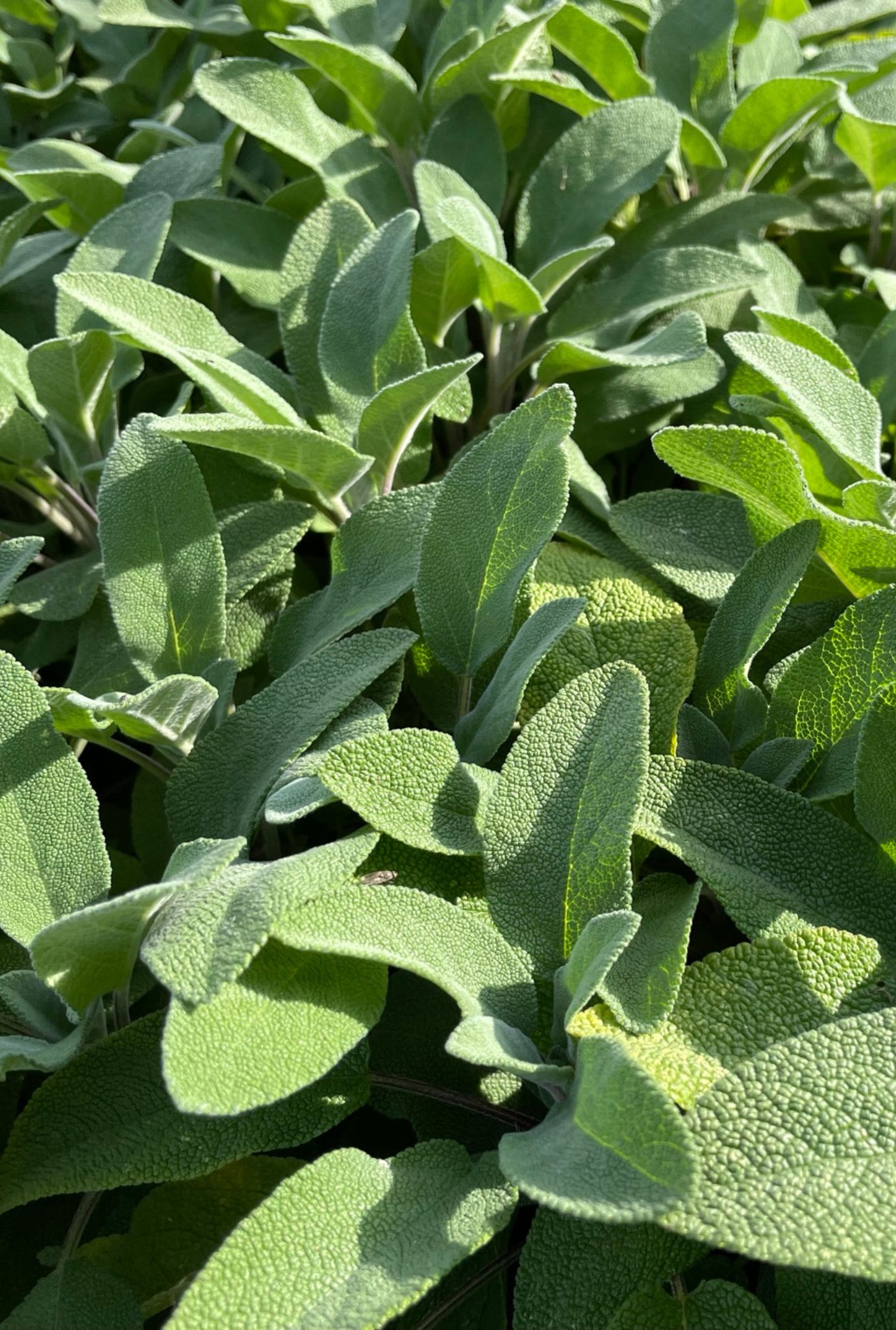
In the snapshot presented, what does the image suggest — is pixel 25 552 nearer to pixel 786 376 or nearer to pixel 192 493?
pixel 192 493

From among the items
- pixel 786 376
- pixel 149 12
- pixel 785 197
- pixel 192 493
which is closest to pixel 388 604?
pixel 192 493

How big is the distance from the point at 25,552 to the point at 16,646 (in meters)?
0.22

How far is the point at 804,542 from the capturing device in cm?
67

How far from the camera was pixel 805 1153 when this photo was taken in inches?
18.6

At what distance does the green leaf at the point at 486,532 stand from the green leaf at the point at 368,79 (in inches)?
18.5

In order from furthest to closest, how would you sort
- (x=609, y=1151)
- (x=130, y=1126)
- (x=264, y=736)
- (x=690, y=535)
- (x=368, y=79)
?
(x=368, y=79) < (x=690, y=535) < (x=264, y=736) < (x=130, y=1126) < (x=609, y=1151)

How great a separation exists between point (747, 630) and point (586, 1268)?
337 millimetres

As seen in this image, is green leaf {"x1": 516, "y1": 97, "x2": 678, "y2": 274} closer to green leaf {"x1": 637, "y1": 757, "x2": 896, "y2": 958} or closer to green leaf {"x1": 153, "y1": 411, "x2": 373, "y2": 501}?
green leaf {"x1": 153, "y1": 411, "x2": 373, "y2": 501}

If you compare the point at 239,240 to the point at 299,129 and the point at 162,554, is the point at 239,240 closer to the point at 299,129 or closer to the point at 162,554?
the point at 299,129

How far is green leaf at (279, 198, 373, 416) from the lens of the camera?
90 cm

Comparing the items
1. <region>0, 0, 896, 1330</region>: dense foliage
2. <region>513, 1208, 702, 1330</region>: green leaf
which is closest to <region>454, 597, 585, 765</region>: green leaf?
<region>0, 0, 896, 1330</region>: dense foliage

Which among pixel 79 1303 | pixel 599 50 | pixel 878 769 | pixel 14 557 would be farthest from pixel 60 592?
pixel 599 50

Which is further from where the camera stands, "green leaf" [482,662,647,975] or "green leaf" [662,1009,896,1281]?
"green leaf" [482,662,647,975]

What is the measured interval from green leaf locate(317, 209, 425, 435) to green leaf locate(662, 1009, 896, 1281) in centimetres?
52
